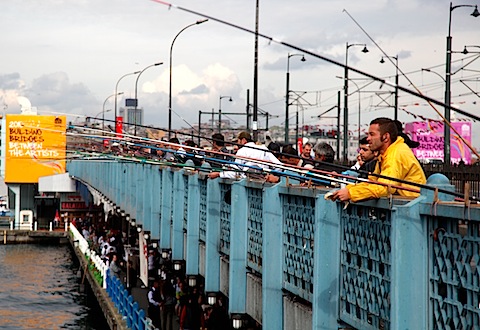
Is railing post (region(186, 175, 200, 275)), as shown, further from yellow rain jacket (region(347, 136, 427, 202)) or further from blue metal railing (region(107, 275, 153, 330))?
yellow rain jacket (region(347, 136, 427, 202))

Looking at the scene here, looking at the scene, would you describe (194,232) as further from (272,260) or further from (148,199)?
(148,199)

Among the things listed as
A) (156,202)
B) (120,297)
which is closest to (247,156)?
(156,202)

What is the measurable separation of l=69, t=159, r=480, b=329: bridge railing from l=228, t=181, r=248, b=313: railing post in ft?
0.05

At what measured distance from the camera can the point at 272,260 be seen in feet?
38.1

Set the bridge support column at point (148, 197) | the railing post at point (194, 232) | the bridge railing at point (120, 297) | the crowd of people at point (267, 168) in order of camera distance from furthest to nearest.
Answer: the bridge railing at point (120, 297)
the bridge support column at point (148, 197)
the railing post at point (194, 232)
the crowd of people at point (267, 168)

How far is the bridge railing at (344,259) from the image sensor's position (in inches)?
266

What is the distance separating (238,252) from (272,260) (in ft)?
6.69

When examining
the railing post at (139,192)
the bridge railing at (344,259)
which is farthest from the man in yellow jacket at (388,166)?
the railing post at (139,192)

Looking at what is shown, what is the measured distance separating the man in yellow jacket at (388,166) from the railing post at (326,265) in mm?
946

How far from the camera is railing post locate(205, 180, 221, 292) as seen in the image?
614 inches

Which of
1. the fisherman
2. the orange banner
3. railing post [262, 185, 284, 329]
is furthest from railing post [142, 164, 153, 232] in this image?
the orange banner

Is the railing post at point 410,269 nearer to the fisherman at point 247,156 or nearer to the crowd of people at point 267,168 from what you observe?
the crowd of people at point 267,168

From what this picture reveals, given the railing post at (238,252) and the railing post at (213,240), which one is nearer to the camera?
the railing post at (238,252)

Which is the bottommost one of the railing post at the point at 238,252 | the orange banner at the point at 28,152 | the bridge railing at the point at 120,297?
the bridge railing at the point at 120,297
